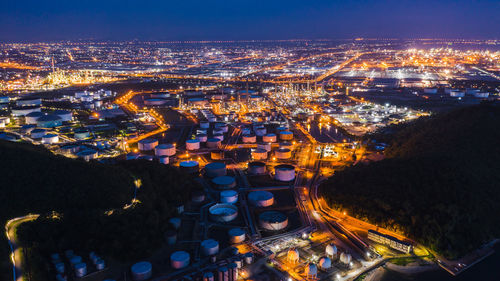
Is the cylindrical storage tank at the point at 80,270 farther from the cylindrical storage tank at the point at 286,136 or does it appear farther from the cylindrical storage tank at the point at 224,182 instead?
the cylindrical storage tank at the point at 286,136

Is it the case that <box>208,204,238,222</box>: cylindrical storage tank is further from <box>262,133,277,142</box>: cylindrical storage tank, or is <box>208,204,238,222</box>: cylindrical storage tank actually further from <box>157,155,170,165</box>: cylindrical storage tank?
<box>262,133,277,142</box>: cylindrical storage tank

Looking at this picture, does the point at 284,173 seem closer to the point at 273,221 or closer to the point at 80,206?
the point at 273,221

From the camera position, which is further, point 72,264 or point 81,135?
point 81,135

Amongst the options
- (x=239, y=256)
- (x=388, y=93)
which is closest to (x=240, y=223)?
(x=239, y=256)

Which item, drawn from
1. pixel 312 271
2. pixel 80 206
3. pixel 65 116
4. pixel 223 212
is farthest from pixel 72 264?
pixel 65 116

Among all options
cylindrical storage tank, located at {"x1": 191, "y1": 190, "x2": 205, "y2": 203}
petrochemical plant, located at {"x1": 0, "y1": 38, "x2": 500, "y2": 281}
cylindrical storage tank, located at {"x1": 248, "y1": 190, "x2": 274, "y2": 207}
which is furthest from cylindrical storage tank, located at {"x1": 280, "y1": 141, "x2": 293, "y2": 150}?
cylindrical storage tank, located at {"x1": 191, "y1": 190, "x2": 205, "y2": 203}

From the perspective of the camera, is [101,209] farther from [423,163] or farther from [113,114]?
[113,114]
